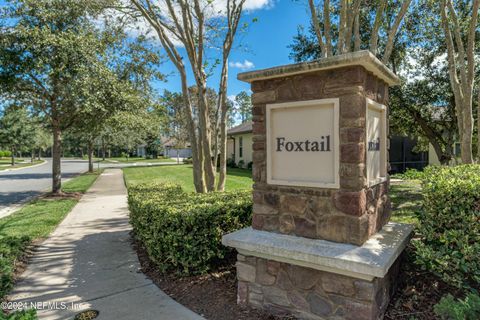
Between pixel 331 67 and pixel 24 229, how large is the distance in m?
6.91

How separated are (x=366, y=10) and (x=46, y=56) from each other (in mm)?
9195

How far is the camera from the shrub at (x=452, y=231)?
8.32 ft

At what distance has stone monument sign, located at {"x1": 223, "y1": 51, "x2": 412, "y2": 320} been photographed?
261 cm

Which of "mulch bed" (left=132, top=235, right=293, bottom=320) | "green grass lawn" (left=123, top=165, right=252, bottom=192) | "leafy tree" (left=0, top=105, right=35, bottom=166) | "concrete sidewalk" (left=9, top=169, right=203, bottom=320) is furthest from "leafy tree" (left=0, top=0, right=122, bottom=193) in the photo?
"leafy tree" (left=0, top=105, right=35, bottom=166)

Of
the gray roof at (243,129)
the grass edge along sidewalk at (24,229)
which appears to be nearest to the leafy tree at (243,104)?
the gray roof at (243,129)

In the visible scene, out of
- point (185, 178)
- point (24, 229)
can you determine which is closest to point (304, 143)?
point (24, 229)

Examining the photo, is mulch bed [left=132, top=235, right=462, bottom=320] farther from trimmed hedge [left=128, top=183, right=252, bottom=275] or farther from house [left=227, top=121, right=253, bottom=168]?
house [left=227, top=121, right=253, bottom=168]

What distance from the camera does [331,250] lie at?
2.63 meters

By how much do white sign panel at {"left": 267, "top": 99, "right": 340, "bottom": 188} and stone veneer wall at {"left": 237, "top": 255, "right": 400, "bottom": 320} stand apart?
84 cm

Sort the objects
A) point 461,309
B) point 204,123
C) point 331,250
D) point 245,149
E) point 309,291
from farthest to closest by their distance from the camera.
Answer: point 245,149
point 204,123
point 309,291
point 331,250
point 461,309

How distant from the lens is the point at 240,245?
10.1 feet

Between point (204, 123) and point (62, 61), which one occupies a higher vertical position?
point (62, 61)

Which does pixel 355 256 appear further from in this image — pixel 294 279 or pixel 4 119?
pixel 4 119

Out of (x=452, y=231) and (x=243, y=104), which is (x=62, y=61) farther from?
(x=243, y=104)
